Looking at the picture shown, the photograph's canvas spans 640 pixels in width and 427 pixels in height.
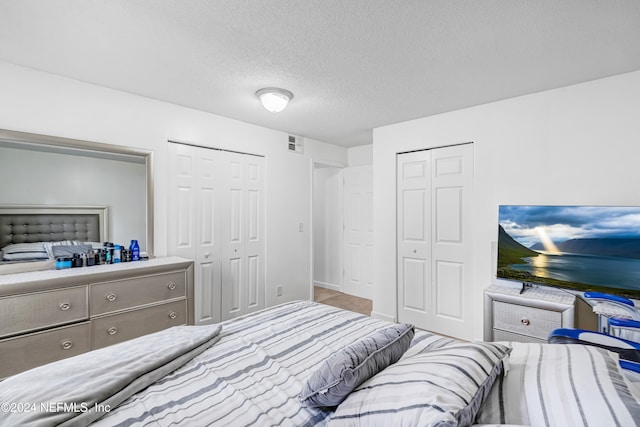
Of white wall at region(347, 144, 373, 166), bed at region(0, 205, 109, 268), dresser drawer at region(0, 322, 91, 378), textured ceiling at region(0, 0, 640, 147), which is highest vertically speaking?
textured ceiling at region(0, 0, 640, 147)

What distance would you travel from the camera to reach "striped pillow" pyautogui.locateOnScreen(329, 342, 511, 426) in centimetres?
78

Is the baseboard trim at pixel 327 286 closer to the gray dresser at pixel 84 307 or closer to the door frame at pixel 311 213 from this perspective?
the door frame at pixel 311 213

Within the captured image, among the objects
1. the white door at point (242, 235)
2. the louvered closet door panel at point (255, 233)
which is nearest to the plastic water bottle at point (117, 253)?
the white door at point (242, 235)

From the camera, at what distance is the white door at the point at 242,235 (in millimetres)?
3414

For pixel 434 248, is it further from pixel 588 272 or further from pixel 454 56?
pixel 454 56

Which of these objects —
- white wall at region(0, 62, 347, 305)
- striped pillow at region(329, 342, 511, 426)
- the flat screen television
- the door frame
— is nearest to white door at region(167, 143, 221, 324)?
white wall at region(0, 62, 347, 305)

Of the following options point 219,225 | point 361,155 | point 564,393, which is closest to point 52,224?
point 219,225

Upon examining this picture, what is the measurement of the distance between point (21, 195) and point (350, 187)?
151 inches

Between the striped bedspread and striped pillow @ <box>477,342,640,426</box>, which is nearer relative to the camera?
striped pillow @ <box>477,342,640,426</box>

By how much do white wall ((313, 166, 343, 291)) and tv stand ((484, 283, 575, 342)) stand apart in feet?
9.38

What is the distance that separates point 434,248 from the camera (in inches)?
132

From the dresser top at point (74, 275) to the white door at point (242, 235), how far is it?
0.90 m

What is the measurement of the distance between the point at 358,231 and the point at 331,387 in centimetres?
385

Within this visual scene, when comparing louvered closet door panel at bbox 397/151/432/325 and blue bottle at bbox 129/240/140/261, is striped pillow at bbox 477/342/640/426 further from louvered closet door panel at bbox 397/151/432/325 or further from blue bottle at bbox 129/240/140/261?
blue bottle at bbox 129/240/140/261
